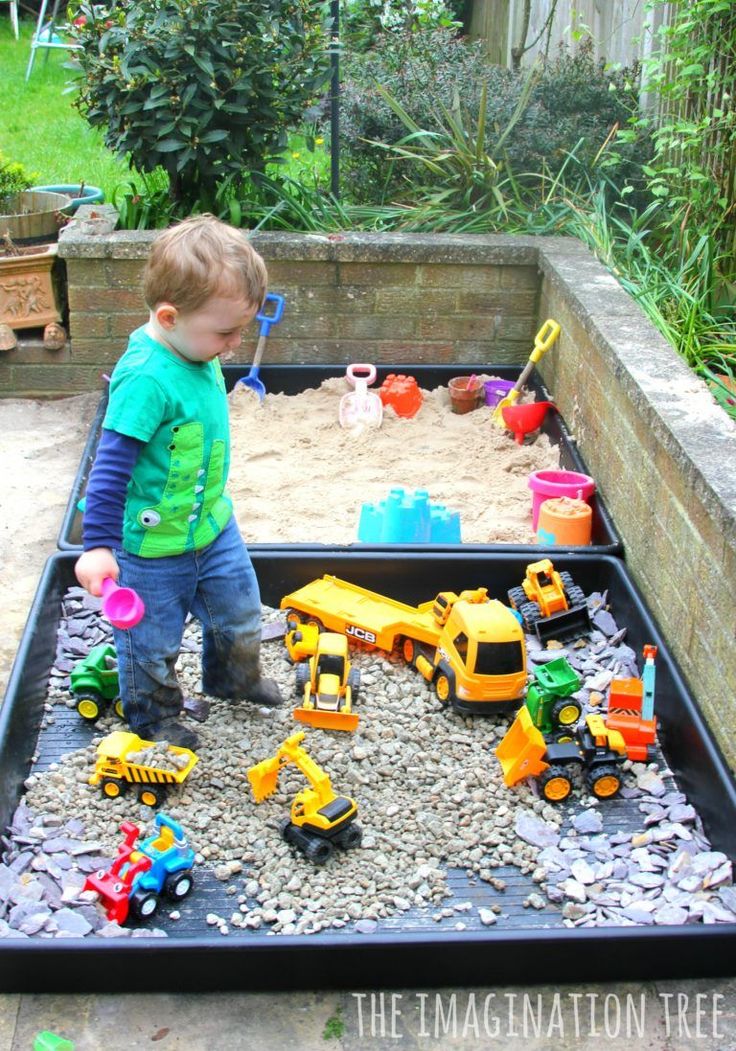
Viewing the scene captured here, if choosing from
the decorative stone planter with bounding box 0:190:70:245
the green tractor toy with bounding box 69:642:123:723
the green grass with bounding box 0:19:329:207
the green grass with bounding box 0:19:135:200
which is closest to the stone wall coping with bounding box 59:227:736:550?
the decorative stone planter with bounding box 0:190:70:245

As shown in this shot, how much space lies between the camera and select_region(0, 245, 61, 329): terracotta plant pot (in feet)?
16.7

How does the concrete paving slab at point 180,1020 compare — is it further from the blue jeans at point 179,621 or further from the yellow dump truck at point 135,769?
the blue jeans at point 179,621

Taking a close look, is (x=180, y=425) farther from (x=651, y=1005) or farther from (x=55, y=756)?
(x=651, y=1005)

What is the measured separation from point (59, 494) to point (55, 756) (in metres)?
1.67

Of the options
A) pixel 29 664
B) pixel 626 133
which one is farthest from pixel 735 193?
pixel 29 664

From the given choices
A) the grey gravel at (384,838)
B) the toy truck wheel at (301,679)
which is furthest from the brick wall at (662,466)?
the toy truck wheel at (301,679)

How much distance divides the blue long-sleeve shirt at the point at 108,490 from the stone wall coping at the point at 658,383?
1358 mm

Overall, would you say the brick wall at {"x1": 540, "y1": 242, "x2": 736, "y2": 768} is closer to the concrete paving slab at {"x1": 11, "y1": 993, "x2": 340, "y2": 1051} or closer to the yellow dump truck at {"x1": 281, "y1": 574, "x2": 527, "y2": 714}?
the yellow dump truck at {"x1": 281, "y1": 574, "x2": 527, "y2": 714}

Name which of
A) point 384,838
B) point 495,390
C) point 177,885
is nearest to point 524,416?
point 495,390

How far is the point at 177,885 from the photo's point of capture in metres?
2.40

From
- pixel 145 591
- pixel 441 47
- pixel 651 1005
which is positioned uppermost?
pixel 441 47

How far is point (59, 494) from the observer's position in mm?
4363

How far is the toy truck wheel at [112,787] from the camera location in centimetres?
269

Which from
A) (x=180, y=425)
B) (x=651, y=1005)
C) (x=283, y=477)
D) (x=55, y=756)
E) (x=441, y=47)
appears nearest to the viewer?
(x=651, y=1005)
